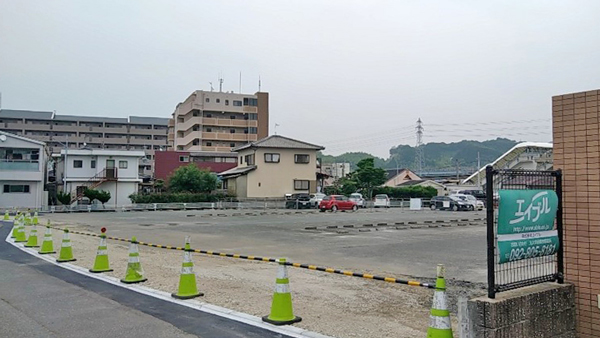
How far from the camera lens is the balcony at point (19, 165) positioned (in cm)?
4547

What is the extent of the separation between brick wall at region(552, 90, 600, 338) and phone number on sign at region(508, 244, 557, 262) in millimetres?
297

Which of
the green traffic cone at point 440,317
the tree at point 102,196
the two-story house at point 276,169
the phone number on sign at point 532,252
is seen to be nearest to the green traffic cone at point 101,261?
the green traffic cone at point 440,317

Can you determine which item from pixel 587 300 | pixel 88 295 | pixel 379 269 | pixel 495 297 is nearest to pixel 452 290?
pixel 379 269

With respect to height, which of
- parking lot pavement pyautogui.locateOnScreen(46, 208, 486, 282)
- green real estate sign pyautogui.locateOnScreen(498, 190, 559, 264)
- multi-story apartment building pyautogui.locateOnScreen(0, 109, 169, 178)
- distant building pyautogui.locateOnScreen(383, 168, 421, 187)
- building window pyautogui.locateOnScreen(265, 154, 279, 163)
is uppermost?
multi-story apartment building pyautogui.locateOnScreen(0, 109, 169, 178)

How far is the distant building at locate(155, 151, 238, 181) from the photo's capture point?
6345 cm

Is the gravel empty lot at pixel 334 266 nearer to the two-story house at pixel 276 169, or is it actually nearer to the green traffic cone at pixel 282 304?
the green traffic cone at pixel 282 304

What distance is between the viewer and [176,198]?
49875 mm

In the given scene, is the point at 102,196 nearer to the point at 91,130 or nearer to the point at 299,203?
the point at 299,203

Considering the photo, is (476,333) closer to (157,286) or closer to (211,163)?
(157,286)

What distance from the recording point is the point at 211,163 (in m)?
65.7

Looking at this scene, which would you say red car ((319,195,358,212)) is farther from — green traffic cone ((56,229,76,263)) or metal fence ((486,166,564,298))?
metal fence ((486,166,564,298))

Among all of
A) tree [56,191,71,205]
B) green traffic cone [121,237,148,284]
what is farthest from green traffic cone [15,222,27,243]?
tree [56,191,71,205]

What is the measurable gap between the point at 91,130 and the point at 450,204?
2507 inches

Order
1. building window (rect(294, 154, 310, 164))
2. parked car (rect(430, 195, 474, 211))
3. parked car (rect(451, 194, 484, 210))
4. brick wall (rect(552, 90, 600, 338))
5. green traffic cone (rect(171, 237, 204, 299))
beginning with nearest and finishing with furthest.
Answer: brick wall (rect(552, 90, 600, 338)) < green traffic cone (rect(171, 237, 204, 299)) < parked car (rect(430, 195, 474, 211)) < parked car (rect(451, 194, 484, 210)) < building window (rect(294, 154, 310, 164))
